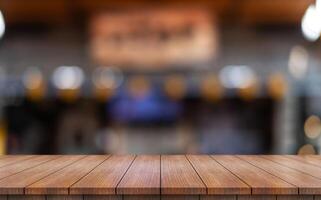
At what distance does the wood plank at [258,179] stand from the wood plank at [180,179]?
0.14m

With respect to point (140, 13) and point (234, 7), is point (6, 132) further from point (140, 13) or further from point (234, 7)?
point (234, 7)

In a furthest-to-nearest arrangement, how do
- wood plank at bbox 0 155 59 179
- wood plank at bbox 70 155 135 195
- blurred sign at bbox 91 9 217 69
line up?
blurred sign at bbox 91 9 217 69 → wood plank at bbox 0 155 59 179 → wood plank at bbox 70 155 135 195

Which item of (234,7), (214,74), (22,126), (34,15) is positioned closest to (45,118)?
(22,126)

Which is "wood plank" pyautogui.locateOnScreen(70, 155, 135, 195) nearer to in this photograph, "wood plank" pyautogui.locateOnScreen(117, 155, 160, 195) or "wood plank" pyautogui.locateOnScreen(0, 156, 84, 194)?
"wood plank" pyautogui.locateOnScreen(117, 155, 160, 195)

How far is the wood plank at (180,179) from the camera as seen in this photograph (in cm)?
114

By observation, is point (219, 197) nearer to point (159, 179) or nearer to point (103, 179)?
point (159, 179)

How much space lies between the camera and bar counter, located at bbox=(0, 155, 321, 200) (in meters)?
1.14

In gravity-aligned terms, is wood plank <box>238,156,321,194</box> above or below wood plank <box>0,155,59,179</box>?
above

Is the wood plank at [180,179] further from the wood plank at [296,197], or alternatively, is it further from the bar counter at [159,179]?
the wood plank at [296,197]

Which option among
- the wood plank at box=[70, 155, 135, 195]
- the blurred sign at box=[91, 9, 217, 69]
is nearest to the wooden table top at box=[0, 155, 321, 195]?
the wood plank at box=[70, 155, 135, 195]

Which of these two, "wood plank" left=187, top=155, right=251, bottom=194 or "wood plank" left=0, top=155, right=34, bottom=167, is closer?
"wood plank" left=187, top=155, right=251, bottom=194

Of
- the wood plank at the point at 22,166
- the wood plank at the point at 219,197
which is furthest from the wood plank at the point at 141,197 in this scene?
the wood plank at the point at 22,166

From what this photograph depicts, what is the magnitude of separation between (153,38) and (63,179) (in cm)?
346

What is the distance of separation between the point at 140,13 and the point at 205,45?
81cm
